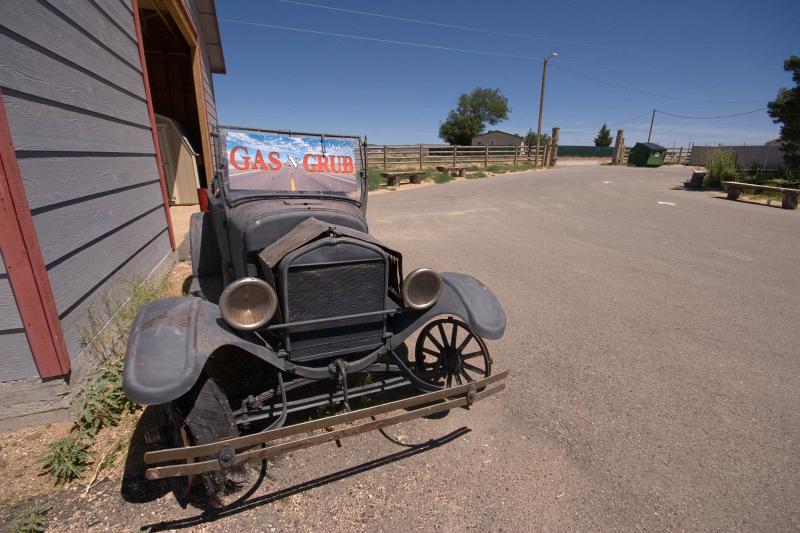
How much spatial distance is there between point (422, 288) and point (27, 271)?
2.35m

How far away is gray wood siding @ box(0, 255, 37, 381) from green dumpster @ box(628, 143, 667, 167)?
123ft

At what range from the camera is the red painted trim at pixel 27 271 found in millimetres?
2139

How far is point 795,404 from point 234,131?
4999 millimetres

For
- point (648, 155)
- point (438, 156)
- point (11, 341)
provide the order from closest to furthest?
point (11, 341), point (438, 156), point (648, 155)

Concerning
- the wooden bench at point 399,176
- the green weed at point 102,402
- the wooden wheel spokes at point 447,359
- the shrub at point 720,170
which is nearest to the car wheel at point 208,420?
the green weed at point 102,402

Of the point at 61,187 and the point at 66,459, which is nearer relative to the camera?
the point at 66,459

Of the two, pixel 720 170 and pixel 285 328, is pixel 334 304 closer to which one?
pixel 285 328

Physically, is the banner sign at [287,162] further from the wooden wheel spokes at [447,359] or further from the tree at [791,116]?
the tree at [791,116]

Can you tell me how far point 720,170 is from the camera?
52.3 feet

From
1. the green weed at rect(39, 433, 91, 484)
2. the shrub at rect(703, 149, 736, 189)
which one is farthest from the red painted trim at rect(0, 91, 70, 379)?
the shrub at rect(703, 149, 736, 189)

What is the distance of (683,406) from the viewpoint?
2.92m

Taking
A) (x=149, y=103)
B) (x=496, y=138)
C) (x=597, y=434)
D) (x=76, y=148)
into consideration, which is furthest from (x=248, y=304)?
(x=496, y=138)

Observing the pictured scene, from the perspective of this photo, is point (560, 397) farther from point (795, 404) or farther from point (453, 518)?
point (795, 404)

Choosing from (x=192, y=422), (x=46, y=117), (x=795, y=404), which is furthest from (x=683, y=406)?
(x=46, y=117)
